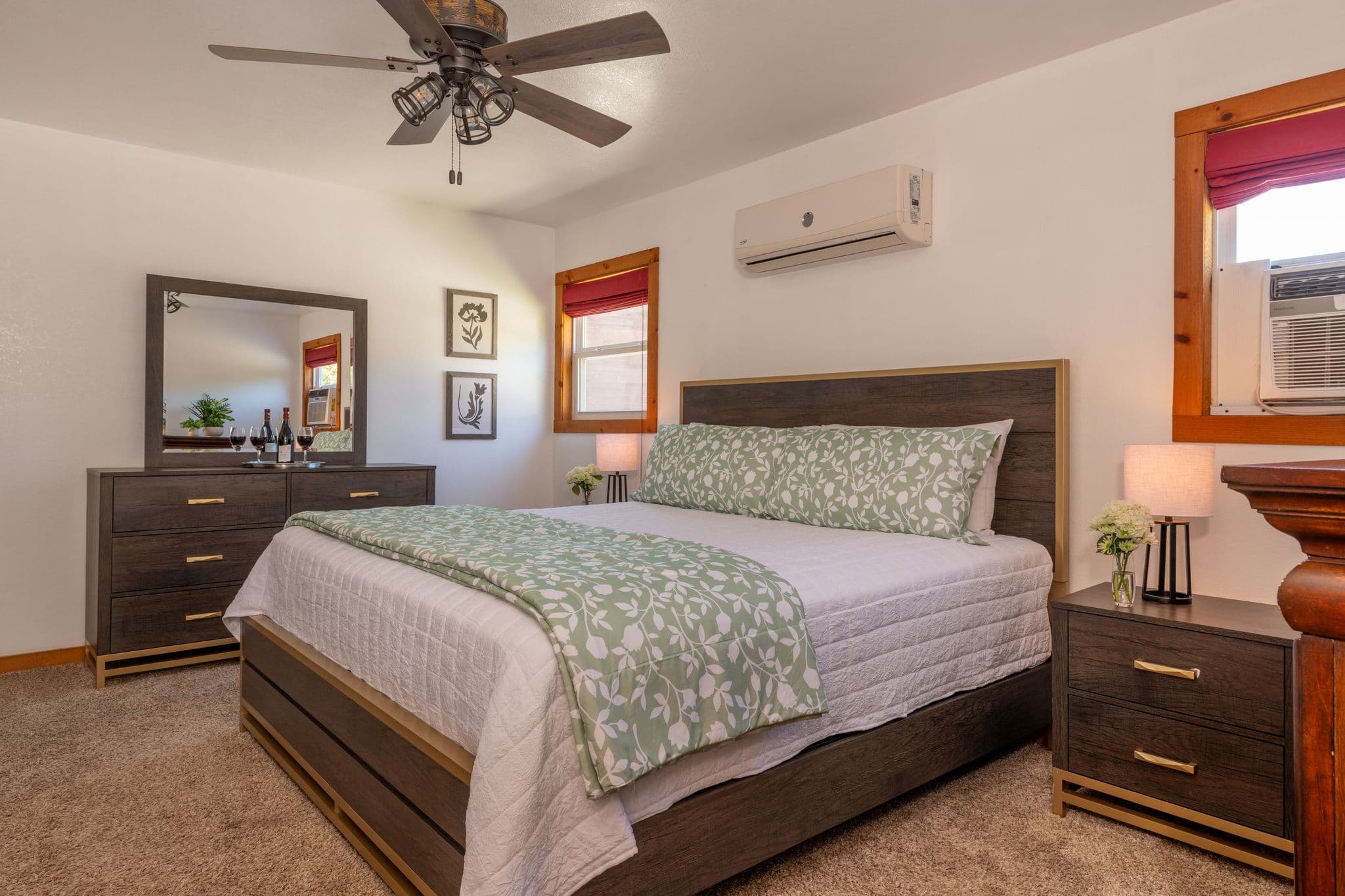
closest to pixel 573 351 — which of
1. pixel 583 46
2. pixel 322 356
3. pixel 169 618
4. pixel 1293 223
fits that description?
pixel 322 356

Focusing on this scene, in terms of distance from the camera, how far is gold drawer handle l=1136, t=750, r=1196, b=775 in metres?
1.97

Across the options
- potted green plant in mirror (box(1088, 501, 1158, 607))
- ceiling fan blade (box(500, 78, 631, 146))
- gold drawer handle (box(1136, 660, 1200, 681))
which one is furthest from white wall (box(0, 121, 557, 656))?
gold drawer handle (box(1136, 660, 1200, 681))

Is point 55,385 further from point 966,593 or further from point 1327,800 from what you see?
point 1327,800

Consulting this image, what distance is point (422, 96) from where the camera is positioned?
2.27 m

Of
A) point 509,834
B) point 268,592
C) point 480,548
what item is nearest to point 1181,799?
point 509,834

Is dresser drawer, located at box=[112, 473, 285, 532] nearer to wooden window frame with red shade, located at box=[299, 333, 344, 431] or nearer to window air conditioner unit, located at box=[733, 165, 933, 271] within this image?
wooden window frame with red shade, located at box=[299, 333, 344, 431]

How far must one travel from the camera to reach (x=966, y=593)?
7.45 feet

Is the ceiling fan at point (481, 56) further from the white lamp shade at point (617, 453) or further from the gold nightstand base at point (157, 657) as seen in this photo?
the gold nightstand base at point (157, 657)

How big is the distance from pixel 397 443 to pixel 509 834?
3.59 metres

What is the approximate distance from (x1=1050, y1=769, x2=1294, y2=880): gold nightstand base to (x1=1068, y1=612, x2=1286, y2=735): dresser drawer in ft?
0.80

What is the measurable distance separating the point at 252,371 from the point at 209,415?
0.96 ft

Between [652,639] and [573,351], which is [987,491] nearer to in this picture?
[652,639]

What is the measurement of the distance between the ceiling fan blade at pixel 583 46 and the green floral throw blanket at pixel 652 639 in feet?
4.20

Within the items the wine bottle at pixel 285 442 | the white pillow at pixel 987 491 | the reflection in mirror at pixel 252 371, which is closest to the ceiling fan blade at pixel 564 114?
the white pillow at pixel 987 491
